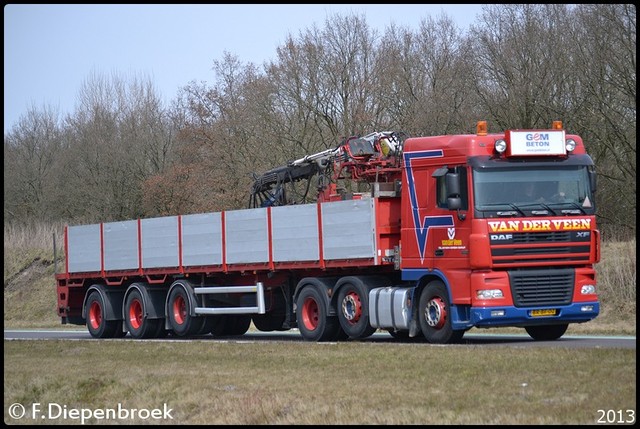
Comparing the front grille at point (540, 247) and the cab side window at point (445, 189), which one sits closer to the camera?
the front grille at point (540, 247)

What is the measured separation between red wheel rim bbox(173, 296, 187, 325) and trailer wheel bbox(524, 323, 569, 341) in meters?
8.66

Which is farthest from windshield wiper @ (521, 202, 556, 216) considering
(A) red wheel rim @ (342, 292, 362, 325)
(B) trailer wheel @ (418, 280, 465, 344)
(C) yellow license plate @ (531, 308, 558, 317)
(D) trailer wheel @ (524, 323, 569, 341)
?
(A) red wheel rim @ (342, 292, 362, 325)

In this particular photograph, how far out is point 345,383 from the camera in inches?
572

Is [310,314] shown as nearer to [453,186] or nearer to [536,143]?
[453,186]

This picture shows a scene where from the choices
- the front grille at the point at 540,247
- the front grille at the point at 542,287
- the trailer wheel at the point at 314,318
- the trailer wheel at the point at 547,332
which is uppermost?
the front grille at the point at 540,247

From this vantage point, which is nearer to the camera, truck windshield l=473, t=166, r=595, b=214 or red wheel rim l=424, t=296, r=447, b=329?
truck windshield l=473, t=166, r=595, b=214

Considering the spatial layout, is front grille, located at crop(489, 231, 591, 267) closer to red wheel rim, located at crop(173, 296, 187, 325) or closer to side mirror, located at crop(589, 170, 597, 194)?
side mirror, located at crop(589, 170, 597, 194)

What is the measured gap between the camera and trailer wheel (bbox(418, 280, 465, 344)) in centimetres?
1994

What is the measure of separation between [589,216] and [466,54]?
23.9 m

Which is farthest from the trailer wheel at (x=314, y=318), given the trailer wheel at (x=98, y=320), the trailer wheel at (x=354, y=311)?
the trailer wheel at (x=98, y=320)

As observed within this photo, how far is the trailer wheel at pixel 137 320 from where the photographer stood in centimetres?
2733

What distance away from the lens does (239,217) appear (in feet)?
80.8

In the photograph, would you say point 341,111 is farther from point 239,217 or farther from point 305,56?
point 239,217

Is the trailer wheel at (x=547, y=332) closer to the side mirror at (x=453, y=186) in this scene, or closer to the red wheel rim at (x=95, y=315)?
the side mirror at (x=453, y=186)
